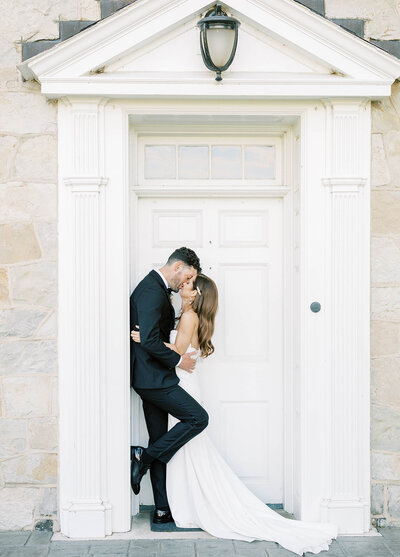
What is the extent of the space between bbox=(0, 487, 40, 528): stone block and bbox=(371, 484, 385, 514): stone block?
7.51ft

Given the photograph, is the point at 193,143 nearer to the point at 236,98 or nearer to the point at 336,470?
the point at 236,98

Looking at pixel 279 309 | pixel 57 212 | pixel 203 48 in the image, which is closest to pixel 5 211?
pixel 57 212

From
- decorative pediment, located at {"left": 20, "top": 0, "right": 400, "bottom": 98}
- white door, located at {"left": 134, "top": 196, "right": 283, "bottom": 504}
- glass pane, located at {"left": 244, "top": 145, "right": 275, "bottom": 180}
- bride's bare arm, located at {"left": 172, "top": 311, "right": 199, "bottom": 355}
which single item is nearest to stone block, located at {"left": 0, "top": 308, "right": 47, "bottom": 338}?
white door, located at {"left": 134, "top": 196, "right": 283, "bottom": 504}

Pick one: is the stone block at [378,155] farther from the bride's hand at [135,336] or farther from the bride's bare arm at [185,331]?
the bride's hand at [135,336]

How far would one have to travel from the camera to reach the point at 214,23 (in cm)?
429

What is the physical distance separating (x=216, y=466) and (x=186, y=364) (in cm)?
74

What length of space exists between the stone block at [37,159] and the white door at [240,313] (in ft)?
2.48

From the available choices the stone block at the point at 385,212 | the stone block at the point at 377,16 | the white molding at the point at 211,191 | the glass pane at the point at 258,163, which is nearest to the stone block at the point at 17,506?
the white molding at the point at 211,191

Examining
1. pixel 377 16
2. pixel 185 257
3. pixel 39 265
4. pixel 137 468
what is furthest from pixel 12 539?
pixel 377 16

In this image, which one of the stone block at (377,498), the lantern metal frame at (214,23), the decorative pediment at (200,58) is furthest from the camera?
the stone block at (377,498)

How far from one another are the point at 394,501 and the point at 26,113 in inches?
143

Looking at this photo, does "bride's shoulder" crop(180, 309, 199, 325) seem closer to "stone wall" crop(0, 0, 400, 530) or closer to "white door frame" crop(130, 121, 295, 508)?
"white door frame" crop(130, 121, 295, 508)

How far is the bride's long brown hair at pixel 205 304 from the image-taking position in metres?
4.83

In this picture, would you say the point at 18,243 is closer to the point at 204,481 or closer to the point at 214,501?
the point at 204,481
